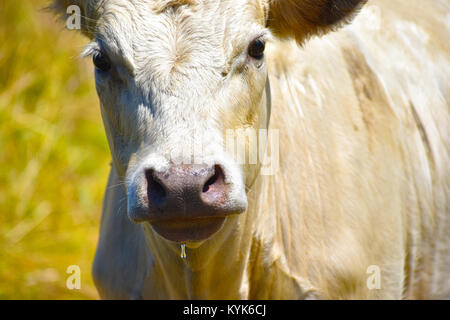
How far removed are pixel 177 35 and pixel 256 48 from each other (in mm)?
343

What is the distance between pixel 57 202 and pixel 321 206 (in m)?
3.77

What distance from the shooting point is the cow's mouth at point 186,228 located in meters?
2.23

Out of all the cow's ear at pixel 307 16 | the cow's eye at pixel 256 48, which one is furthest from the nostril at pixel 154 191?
the cow's ear at pixel 307 16

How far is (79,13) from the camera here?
2828 mm

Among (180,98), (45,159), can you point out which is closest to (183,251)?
(180,98)

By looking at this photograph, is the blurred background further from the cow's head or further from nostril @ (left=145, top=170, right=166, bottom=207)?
nostril @ (left=145, top=170, right=166, bottom=207)

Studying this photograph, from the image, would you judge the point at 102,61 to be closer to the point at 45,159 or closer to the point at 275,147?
the point at 275,147

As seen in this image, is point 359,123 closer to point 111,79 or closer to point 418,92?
point 418,92

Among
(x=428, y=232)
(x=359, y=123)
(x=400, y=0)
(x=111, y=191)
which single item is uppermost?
(x=400, y=0)

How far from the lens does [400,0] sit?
385 cm

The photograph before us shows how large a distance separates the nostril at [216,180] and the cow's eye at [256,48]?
58cm

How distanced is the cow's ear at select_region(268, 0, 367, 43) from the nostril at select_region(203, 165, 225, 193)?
35.9 inches

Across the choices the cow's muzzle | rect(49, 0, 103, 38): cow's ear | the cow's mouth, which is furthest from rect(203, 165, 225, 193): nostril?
rect(49, 0, 103, 38): cow's ear

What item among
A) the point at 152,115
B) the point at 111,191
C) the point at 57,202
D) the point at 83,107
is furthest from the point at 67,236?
the point at 152,115
